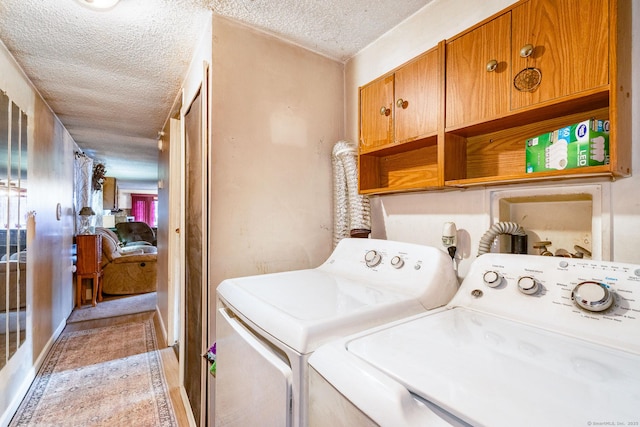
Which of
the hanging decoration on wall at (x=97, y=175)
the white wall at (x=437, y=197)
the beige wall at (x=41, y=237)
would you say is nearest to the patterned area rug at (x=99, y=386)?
the beige wall at (x=41, y=237)

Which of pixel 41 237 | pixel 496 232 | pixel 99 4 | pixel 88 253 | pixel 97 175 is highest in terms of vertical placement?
pixel 99 4

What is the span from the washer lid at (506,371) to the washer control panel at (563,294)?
0.17 ft

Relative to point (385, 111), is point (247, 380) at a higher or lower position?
lower

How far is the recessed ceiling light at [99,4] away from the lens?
1302 millimetres

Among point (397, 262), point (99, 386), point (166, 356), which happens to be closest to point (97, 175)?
point (166, 356)

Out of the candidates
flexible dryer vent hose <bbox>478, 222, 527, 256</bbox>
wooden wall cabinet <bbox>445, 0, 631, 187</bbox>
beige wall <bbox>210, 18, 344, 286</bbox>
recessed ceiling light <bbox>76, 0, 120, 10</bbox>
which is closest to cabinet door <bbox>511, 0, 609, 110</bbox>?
wooden wall cabinet <bbox>445, 0, 631, 187</bbox>

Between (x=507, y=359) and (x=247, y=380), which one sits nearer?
(x=507, y=359)

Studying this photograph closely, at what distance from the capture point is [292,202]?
160 cm

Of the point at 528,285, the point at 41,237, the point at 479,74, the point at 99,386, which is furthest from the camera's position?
the point at 41,237

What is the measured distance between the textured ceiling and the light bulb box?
0.90m

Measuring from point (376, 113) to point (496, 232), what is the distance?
A: 0.75 metres

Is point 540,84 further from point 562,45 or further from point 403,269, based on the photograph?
point 403,269

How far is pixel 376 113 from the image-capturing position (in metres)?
1.43

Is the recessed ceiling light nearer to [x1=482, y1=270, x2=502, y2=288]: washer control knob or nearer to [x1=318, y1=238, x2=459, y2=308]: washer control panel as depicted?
[x1=318, y1=238, x2=459, y2=308]: washer control panel
